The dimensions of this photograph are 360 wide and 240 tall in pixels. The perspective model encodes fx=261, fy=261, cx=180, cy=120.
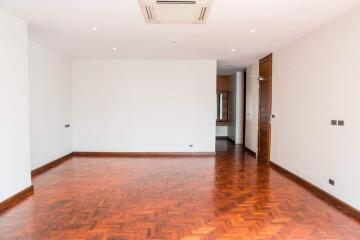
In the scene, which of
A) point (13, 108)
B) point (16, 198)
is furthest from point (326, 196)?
point (13, 108)

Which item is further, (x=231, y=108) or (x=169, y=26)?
(x=231, y=108)

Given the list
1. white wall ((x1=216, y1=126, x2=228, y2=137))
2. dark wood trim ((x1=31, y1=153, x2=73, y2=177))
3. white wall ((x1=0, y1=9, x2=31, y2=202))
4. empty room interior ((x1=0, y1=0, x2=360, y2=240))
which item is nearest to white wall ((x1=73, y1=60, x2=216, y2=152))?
empty room interior ((x1=0, y1=0, x2=360, y2=240))

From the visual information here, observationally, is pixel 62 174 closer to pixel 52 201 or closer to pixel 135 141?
pixel 52 201

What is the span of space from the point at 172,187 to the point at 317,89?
8.96 feet

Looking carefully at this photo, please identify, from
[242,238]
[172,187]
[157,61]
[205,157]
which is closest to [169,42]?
[157,61]

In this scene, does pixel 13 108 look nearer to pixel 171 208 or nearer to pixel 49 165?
pixel 49 165

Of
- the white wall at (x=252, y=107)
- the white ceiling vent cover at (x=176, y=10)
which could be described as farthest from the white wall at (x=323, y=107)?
the white ceiling vent cover at (x=176, y=10)

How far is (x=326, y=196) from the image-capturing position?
12.2ft

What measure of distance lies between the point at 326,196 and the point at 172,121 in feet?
13.4

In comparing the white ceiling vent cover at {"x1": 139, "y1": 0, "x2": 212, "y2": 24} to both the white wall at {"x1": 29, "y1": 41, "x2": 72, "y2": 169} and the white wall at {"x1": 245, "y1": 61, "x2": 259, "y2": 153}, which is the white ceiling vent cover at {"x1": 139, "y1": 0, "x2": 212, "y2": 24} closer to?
the white wall at {"x1": 29, "y1": 41, "x2": 72, "y2": 169}

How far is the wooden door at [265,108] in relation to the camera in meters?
5.97

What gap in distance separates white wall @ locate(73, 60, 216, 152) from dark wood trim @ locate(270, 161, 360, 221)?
2578 millimetres

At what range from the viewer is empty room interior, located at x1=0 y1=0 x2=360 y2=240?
3025 mm

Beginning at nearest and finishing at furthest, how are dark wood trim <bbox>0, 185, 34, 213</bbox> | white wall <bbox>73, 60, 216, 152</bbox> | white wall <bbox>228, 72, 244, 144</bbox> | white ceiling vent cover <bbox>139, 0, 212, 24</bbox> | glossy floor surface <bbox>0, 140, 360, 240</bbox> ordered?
glossy floor surface <bbox>0, 140, 360, 240</bbox>
white ceiling vent cover <bbox>139, 0, 212, 24</bbox>
dark wood trim <bbox>0, 185, 34, 213</bbox>
white wall <bbox>73, 60, 216, 152</bbox>
white wall <bbox>228, 72, 244, 144</bbox>
